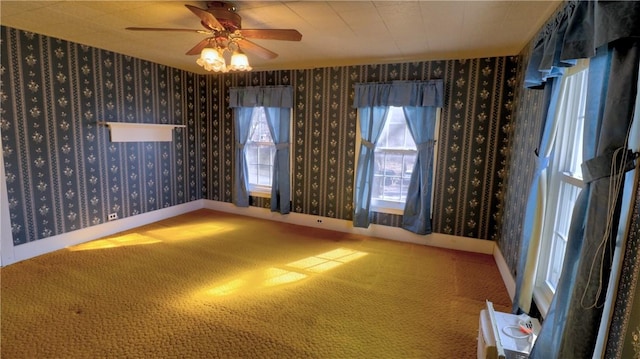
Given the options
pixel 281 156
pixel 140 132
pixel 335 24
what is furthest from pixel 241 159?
pixel 335 24

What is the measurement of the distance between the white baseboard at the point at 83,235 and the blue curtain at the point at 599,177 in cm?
446

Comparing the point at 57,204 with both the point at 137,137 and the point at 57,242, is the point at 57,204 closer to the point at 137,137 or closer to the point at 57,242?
the point at 57,242

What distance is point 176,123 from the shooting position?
4.87 m

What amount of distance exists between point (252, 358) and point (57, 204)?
306cm

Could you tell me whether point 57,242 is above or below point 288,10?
below

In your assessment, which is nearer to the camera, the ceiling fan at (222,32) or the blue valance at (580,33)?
the blue valance at (580,33)

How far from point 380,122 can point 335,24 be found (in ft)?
5.39

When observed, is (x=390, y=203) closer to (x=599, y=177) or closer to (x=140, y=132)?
(x=599, y=177)

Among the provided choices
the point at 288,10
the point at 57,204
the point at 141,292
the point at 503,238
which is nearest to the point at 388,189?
the point at 503,238

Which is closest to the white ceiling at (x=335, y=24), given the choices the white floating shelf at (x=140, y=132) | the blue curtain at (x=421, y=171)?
the blue curtain at (x=421, y=171)

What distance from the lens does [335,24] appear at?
2664 mm

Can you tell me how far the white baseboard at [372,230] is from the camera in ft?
12.7

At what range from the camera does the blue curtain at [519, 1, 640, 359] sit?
43.8 inches

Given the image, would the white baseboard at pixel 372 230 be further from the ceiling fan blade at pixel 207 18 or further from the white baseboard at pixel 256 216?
the ceiling fan blade at pixel 207 18
